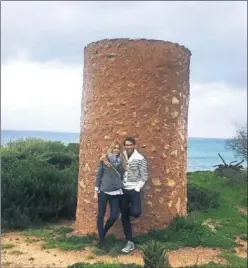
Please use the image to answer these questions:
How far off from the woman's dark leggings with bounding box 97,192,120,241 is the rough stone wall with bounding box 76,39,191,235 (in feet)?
1.95

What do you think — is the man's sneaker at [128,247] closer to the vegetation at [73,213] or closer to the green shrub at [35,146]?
the vegetation at [73,213]

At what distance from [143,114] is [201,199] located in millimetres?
5361

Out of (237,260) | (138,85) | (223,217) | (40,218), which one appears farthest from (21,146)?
(237,260)

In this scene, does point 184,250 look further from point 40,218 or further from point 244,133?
point 244,133

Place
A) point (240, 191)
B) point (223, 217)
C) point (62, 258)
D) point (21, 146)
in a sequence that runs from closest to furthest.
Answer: point (62, 258) → point (223, 217) → point (240, 191) → point (21, 146)

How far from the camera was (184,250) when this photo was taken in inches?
321

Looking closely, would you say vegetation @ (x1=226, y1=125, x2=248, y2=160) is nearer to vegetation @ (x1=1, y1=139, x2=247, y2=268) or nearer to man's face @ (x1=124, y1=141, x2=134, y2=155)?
vegetation @ (x1=1, y1=139, x2=247, y2=268)

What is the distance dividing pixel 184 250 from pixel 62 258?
205 centimetres

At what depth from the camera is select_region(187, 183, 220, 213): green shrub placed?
12.7 m

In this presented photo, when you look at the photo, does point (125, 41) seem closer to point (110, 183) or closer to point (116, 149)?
point (116, 149)

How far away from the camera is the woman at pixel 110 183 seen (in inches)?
311

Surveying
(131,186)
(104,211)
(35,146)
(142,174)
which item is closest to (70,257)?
(104,211)

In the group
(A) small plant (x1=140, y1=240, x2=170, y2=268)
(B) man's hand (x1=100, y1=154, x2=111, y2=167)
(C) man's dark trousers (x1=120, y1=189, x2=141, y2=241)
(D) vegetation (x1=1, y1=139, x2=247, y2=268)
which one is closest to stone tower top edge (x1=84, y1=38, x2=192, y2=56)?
(B) man's hand (x1=100, y1=154, x2=111, y2=167)

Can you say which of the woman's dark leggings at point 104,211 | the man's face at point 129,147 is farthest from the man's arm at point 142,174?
the woman's dark leggings at point 104,211
